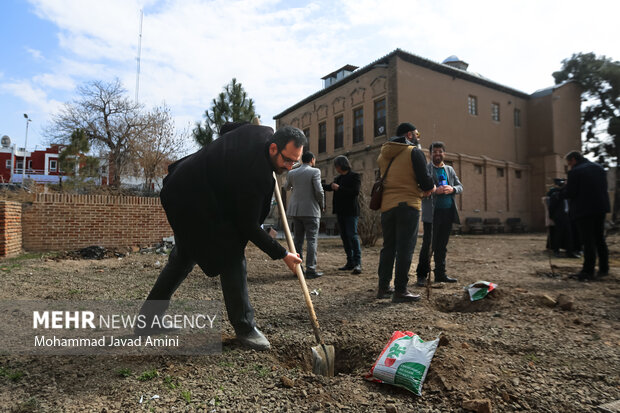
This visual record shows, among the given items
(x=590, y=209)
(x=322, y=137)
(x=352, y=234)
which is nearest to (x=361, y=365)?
(x=352, y=234)

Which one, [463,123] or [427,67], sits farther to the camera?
[463,123]

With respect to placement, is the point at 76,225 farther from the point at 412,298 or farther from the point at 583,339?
A: the point at 583,339

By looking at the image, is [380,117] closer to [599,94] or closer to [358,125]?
[358,125]

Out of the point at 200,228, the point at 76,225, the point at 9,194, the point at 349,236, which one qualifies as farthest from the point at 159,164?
the point at 200,228

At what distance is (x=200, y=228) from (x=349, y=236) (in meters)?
3.97

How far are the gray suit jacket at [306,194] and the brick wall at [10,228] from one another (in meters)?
5.88

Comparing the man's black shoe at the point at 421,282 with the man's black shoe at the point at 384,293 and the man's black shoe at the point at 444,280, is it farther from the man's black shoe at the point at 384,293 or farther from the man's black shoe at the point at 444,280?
the man's black shoe at the point at 384,293

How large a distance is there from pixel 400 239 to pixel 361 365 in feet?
5.36

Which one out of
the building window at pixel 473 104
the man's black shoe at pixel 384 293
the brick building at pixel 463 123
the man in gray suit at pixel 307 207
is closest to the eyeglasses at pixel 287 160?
the man's black shoe at pixel 384 293

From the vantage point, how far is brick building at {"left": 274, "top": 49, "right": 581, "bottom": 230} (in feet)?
62.3

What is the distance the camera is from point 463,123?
20859mm

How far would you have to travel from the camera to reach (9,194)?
412 inches

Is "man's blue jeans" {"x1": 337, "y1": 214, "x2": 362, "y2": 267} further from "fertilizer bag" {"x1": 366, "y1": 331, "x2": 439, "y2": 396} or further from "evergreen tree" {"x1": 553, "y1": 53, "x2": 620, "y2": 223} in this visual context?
A: "evergreen tree" {"x1": 553, "y1": 53, "x2": 620, "y2": 223}

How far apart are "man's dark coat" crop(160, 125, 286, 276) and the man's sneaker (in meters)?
0.53
